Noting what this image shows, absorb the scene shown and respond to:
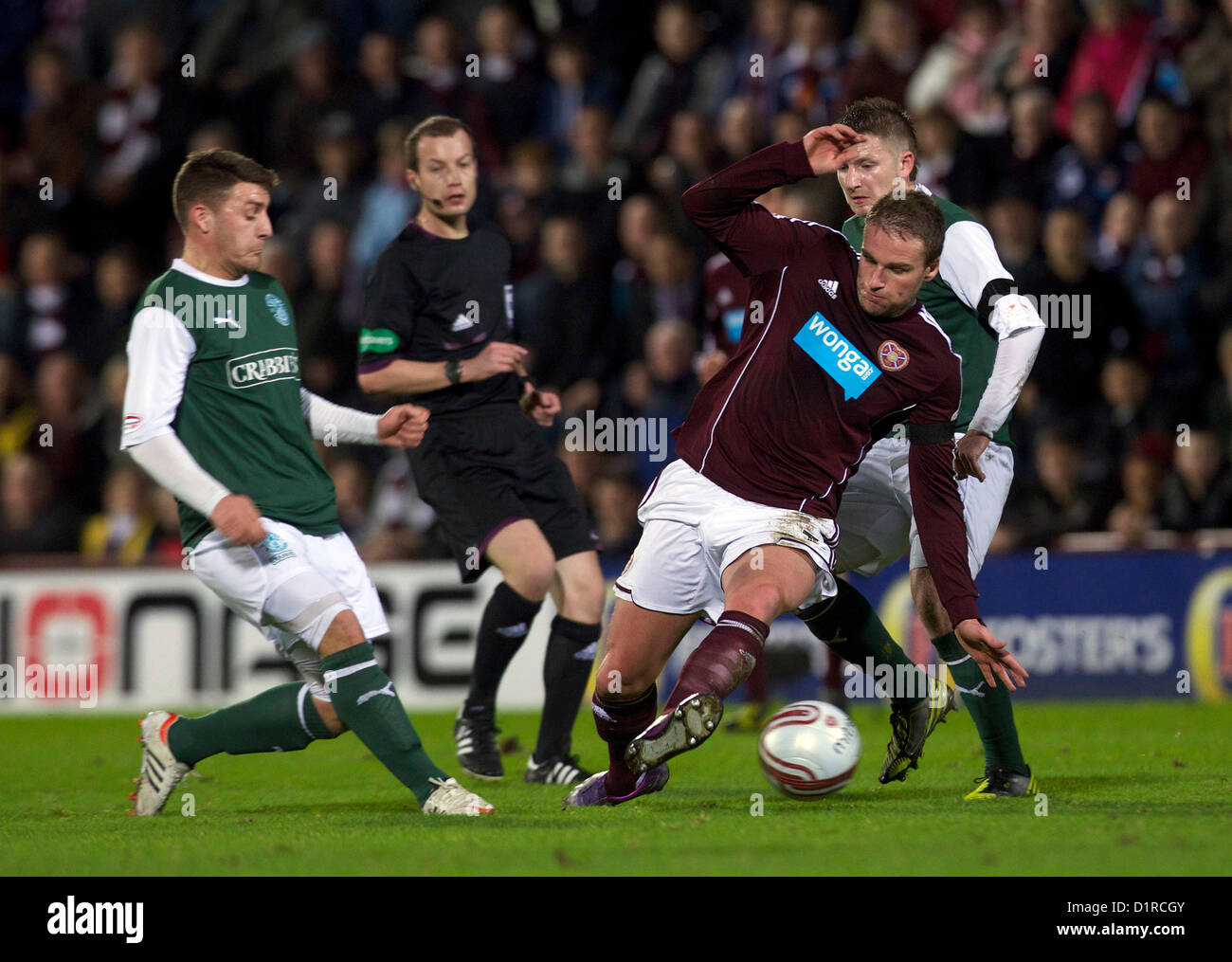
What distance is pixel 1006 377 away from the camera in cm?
560

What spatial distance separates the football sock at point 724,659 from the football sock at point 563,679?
1757 millimetres

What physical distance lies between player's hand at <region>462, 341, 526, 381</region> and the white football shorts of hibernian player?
1.08 metres

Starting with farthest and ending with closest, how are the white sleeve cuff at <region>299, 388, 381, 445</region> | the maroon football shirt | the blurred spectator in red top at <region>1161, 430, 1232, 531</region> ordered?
the blurred spectator in red top at <region>1161, 430, 1232, 531</region> → the white sleeve cuff at <region>299, 388, 381, 445</region> → the maroon football shirt

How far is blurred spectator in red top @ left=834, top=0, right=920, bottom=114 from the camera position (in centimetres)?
1153

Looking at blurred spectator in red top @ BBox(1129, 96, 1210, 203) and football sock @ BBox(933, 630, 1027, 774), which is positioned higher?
blurred spectator in red top @ BBox(1129, 96, 1210, 203)

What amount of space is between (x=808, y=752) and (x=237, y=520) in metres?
1.97

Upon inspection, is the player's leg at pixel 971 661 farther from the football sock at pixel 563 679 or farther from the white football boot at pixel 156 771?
the white football boot at pixel 156 771

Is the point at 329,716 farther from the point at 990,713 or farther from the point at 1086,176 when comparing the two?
the point at 1086,176

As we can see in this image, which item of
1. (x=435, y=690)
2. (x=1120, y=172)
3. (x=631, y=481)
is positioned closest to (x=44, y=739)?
(x=435, y=690)

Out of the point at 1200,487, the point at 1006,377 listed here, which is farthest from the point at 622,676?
the point at 1200,487

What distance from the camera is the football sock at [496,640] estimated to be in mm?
6797

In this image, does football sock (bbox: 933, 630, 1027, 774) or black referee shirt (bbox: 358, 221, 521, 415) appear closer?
football sock (bbox: 933, 630, 1027, 774)

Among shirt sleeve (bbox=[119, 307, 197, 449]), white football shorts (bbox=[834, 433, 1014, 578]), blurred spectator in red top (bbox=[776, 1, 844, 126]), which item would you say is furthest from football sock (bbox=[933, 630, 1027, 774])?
blurred spectator in red top (bbox=[776, 1, 844, 126])

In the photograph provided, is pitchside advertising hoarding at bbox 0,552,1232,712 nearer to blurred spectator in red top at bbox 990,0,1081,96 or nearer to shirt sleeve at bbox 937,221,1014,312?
blurred spectator in red top at bbox 990,0,1081,96
